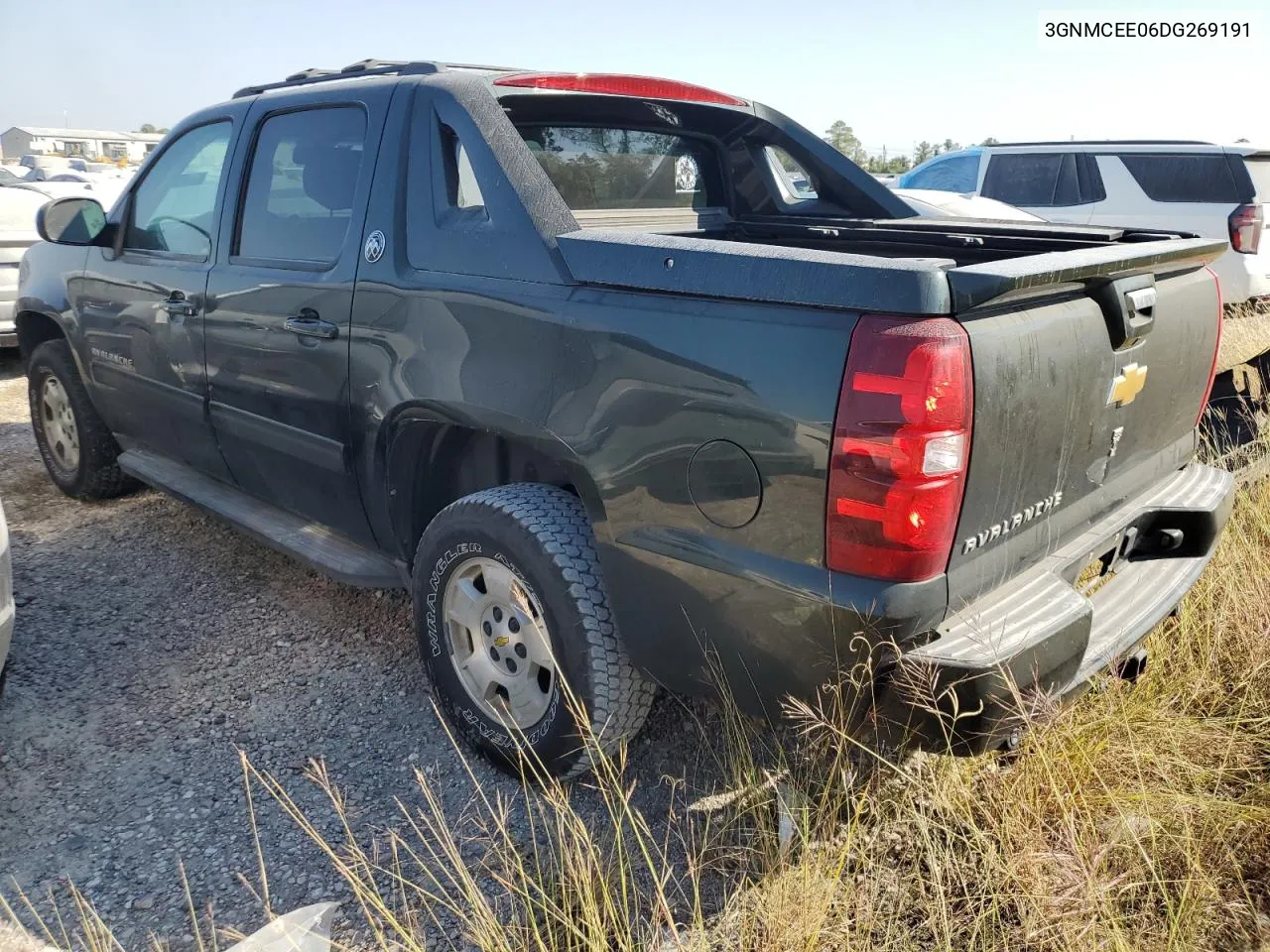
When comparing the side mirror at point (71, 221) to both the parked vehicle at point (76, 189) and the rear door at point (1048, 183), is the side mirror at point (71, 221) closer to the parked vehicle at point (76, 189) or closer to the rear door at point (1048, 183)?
the parked vehicle at point (76, 189)

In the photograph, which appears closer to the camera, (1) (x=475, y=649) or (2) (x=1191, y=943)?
(2) (x=1191, y=943)

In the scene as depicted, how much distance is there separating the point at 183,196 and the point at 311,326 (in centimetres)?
133

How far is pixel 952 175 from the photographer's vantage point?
37.8 ft

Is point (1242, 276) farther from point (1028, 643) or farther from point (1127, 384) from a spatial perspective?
point (1028, 643)

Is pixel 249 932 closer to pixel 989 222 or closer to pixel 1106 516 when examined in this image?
pixel 1106 516

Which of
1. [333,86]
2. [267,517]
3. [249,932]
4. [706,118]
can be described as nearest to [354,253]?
[333,86]

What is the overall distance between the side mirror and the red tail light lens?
224 centimetres

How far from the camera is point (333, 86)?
3264 millimetres

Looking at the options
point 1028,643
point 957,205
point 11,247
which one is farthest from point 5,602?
point 957,205

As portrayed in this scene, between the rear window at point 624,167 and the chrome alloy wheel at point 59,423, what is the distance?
9.84ft

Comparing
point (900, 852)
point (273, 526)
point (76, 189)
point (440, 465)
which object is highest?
point (76, 189)

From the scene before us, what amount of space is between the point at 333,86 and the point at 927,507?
2457mm

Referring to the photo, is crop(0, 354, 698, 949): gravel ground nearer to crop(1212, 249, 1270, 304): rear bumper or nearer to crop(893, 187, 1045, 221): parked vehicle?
crop(893, 187, 1045, 221): parked vehicle

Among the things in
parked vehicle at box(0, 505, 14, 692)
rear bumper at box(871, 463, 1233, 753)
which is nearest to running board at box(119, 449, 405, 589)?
parked vehicle at box(0, 505, 14, 692)
